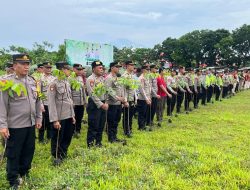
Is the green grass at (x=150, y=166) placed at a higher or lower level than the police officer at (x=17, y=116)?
lower

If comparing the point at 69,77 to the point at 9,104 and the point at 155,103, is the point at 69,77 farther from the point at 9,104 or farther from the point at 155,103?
the point at 155,103

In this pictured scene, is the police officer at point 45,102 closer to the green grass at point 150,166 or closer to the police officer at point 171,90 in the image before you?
the green grass at point 150,166

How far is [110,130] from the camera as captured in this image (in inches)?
323

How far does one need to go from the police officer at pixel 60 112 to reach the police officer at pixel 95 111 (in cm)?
79

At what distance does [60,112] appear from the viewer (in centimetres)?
630

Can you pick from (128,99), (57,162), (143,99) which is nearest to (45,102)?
(128,99)

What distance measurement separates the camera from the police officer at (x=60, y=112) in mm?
6225

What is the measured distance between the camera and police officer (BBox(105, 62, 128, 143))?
8008mm

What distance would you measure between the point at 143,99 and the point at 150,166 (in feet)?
13.6

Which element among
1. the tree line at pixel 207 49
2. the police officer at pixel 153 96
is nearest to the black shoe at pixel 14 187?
the police officer at pixel 153 96

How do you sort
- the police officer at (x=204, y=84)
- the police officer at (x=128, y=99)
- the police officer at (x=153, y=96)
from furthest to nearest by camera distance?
the police officer at (x=204, y=84)
the police officer at (x=153, y=96)
the police officer at (x=128, y=99)

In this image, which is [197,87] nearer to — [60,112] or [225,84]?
[225,84]

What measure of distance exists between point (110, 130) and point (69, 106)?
6.58 feet

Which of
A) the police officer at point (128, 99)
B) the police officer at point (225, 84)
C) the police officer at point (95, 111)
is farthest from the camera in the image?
the police officer at point (225, 84)
